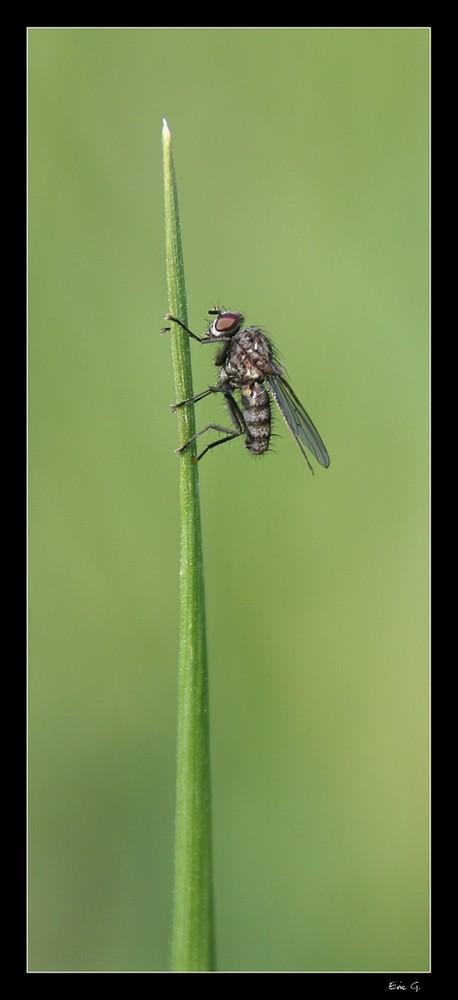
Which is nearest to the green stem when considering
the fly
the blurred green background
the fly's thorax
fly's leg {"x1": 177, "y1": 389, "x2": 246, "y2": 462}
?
the blurred green background

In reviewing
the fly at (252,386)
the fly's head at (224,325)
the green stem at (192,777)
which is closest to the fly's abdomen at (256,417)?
the fly at (252,386)

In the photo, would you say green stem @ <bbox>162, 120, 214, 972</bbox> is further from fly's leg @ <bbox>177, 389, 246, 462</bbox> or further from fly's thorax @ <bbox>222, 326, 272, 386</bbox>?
fly's thorax @ <bbox>222, 326, 272, 386</bbox>

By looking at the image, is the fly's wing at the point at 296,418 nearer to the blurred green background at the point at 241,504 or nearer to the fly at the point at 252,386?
the fly at the point at 252,386

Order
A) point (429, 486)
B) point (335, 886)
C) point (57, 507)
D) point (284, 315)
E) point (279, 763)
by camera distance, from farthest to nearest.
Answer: point (284, 315), point (429, 486), point (57, 507), point (279, 763), point (335, 886)

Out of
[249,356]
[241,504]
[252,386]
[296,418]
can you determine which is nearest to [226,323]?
[249,356]

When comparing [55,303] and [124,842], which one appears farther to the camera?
[55,303]

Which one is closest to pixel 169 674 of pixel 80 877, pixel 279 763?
pixel 279 763

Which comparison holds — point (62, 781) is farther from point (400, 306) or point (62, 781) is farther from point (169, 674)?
point (400, 306)
